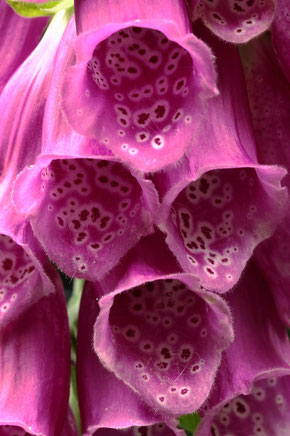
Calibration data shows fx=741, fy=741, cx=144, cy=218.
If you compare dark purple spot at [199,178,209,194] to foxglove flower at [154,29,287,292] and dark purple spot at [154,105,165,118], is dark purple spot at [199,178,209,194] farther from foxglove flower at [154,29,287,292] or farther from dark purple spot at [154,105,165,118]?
dark purple spot at [154,105,165,118]

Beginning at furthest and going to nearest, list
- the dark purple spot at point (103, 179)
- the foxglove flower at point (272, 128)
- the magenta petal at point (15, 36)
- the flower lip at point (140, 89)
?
the magenta petal at point (15, 36)
the foxglove flower at point (272, 128)
the dark purple spot at point (103, 179)
the flower lip at point (140, 89)

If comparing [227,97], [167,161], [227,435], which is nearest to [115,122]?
[167,161]

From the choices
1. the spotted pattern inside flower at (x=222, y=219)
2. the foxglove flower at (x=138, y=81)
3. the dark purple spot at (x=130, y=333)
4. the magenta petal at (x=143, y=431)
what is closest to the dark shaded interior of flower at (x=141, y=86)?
the foxglove flower at (x=138, y=81)

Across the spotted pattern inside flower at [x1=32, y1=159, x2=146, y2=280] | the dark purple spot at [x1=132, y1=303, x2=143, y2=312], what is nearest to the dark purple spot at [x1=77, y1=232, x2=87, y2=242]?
the spotted pattern inside flower at [x1=32, y1=159, x2=146, y2=280]

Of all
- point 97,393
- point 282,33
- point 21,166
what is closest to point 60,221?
point 21,166

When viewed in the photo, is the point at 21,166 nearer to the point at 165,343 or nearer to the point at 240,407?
the point at 165,343

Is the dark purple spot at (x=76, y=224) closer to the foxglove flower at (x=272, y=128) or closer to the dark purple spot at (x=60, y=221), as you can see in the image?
the dark purple spot at (x=60, y=221)

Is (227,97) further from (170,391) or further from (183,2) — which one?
(170,391)
